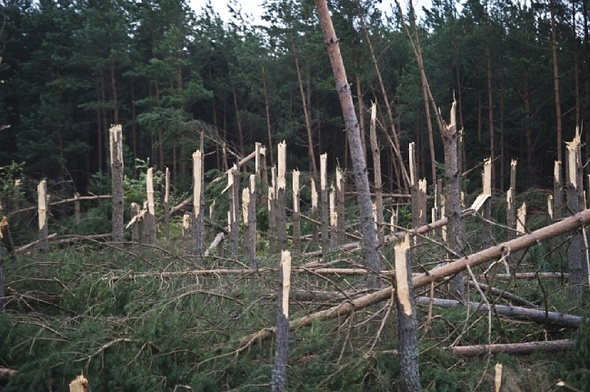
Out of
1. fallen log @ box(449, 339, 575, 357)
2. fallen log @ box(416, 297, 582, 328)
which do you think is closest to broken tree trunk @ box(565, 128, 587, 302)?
fallen log @ box(416, 297, 582, 328)

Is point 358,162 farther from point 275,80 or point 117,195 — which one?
point 275,80

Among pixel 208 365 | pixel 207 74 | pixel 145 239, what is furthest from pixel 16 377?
pixel 207 74

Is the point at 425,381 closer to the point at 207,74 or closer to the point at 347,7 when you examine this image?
the point at 347,7

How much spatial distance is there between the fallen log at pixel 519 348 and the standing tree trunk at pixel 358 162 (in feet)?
2.68

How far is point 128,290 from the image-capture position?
242 inches

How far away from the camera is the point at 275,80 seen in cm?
2362

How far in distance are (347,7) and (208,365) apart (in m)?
13.9

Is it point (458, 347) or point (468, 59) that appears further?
point (468, 59)

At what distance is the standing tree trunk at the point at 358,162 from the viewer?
211 inches

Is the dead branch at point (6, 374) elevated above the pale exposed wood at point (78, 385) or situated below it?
below

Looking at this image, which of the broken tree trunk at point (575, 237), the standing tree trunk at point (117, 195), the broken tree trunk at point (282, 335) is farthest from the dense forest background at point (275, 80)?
the broken tree trunk at point (282, 335)

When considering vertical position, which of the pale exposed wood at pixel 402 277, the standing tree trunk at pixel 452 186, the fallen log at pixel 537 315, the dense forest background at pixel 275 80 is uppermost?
the dense forest background at pixel 275 80

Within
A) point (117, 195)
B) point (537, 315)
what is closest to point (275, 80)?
point (117, 195)

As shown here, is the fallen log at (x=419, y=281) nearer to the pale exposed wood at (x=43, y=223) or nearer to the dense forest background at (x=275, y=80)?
the pale exposed wood at (x=43, y=223)
